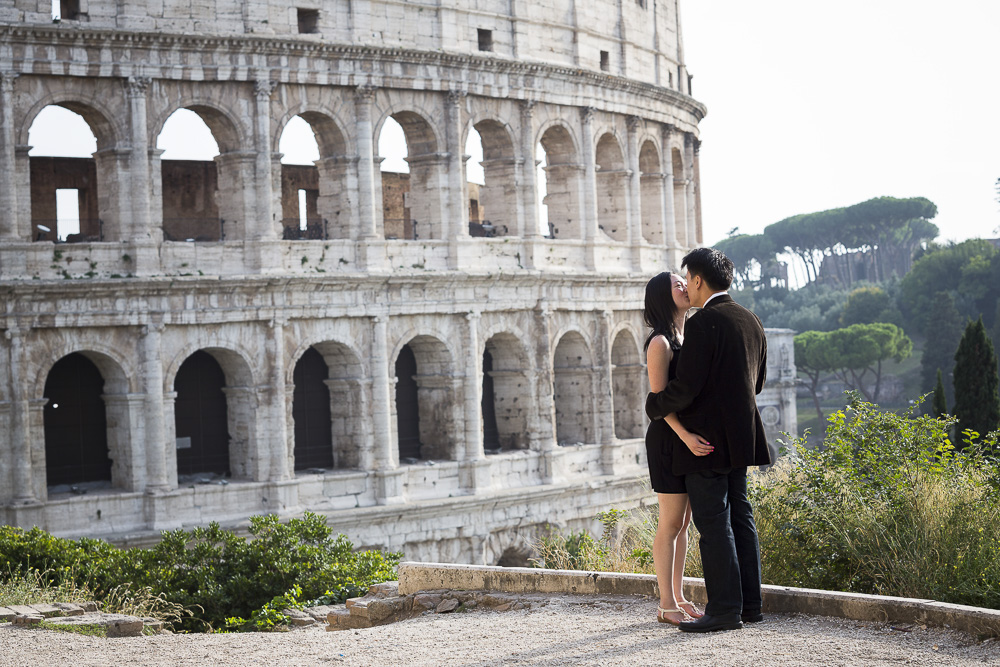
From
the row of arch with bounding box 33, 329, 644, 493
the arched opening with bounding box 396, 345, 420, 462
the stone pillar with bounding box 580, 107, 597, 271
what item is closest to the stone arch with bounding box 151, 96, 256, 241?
the row of arch with bounding box 33, 329, 644, 493

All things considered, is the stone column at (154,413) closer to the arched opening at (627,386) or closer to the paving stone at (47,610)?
the paving stone at (47,610)

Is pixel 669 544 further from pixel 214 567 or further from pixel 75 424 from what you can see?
pixel 75 424

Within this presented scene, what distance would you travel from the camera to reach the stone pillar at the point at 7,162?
68.2ft

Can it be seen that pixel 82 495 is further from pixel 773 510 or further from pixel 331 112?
pixel 773 510

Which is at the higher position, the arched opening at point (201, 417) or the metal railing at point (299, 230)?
the metal railing at point (299, 230)

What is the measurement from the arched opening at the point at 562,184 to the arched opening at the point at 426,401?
4.18m

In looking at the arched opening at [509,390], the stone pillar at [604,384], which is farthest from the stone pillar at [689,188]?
the arched opening at [509,390]

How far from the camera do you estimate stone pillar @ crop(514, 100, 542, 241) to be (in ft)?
84.8

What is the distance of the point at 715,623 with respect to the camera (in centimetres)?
750

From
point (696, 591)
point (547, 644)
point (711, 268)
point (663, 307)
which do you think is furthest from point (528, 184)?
point (547, 644)

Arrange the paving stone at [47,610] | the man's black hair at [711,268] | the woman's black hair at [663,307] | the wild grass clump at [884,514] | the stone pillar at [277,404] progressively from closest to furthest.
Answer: the man's black hair at [711,268] < the woman's black hair at [663,307] < the wild grass clump at [884,514] < the paving stone at [47,610] < the stone pillar at [277,404]

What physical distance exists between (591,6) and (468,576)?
1921 cm

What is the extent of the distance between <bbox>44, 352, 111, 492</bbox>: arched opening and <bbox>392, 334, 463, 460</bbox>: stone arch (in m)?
5.39

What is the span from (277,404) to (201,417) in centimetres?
170
